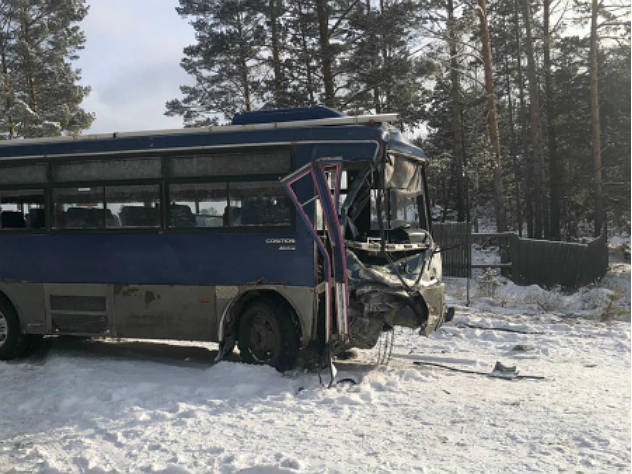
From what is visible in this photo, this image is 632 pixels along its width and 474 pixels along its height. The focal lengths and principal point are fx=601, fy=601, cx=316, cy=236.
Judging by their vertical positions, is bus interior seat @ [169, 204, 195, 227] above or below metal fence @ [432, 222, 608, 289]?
above

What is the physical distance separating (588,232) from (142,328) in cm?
3370

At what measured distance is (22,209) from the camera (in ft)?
28.8

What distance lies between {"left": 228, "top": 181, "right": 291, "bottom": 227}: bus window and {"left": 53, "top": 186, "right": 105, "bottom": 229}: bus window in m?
1.85

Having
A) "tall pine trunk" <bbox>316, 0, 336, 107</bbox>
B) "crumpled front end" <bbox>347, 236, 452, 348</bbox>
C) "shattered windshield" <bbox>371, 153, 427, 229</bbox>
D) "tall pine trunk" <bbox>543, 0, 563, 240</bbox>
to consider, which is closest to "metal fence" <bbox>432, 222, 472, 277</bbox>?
"tall pine trunk" <bbox>316, 0, 336, 107</bbox>

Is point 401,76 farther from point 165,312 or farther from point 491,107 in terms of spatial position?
point 165,312

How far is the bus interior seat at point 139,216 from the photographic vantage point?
8.04m

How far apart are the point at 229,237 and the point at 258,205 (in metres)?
0.58

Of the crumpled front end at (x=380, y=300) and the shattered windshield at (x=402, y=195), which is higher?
the shattered windshield at (x=402, y=195)

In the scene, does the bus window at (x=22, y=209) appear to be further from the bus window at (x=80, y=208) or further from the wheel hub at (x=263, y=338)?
the wheel hub at (x=263, y=338)

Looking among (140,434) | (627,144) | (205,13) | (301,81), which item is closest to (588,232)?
(627,144)

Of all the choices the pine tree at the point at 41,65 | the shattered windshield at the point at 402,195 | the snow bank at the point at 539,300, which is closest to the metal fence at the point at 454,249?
the snow bank at the point at 539,300

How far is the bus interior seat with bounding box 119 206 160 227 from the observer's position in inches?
316

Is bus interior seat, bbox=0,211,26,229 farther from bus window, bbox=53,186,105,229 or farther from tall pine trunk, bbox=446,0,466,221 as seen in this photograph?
tall pine trunk, bbox=446,0,466,221

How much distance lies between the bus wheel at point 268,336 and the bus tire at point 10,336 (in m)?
3.56
